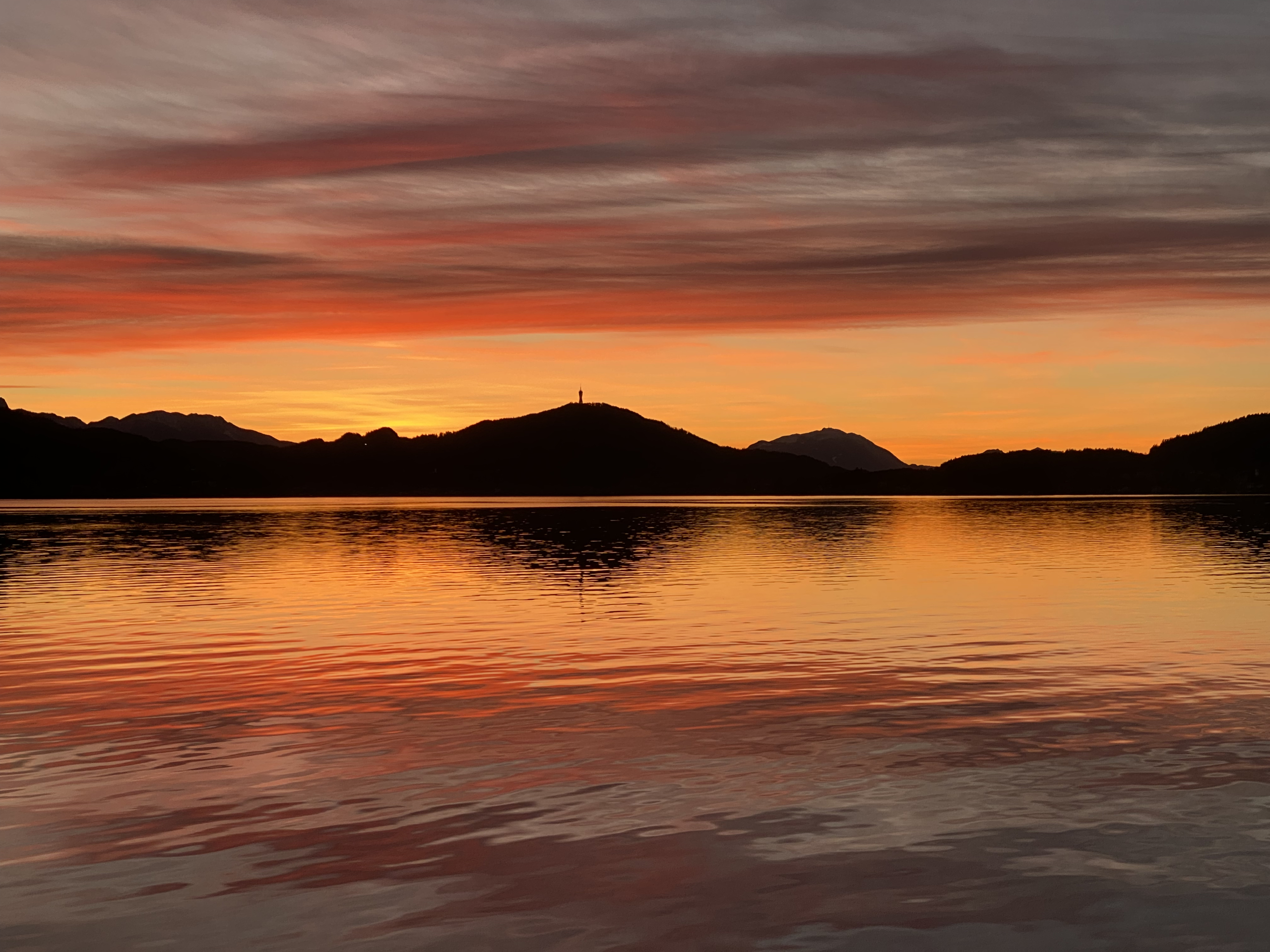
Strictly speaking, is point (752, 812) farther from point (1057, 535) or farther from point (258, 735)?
point (1057, 535)

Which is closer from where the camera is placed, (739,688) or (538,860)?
(538,860)

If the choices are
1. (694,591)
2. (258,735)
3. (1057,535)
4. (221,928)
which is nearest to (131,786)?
(258,735)

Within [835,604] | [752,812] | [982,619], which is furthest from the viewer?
[835,604]

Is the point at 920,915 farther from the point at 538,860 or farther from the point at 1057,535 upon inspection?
the point at 1057,535

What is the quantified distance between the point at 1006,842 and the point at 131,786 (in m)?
12.0

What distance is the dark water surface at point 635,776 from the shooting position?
11898 millimetres

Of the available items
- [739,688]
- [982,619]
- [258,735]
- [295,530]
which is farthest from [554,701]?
[295,530]

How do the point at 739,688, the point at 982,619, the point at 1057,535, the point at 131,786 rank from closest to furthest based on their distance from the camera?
the point at 131,786 → the point at 739,688 → the point at 982,619 → the point at 1057,535

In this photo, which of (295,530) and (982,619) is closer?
(982,619)

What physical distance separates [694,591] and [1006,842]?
3779cm

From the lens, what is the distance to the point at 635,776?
1783 cm

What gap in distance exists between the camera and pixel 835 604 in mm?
46031

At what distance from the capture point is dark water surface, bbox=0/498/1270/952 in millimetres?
11898

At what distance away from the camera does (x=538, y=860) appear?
44.6ft
